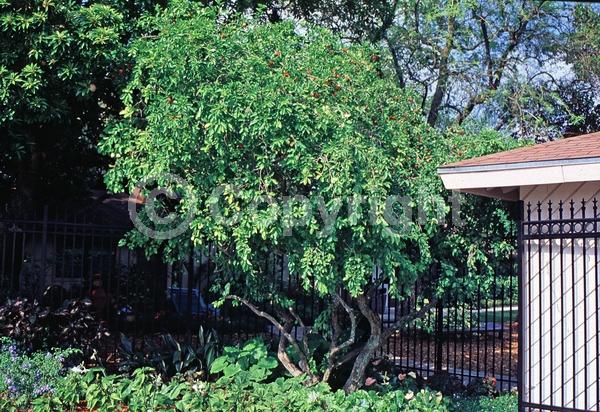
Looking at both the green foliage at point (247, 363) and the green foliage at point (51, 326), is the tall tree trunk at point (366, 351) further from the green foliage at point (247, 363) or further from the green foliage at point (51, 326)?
the green foliage at point (51, 326)

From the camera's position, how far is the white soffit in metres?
Answer: 6.83

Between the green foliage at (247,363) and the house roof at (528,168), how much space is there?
3230 mm

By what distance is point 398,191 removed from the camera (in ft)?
26.3

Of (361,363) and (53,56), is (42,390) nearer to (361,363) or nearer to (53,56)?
(361,363)

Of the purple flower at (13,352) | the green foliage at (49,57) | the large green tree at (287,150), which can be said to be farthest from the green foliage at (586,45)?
the purple flower at (13,352)

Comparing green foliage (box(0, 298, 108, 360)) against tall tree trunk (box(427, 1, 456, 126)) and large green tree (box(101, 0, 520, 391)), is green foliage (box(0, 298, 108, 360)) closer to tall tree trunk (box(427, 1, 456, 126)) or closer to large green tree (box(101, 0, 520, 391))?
large green tree (box(101, 0, 520, 391))

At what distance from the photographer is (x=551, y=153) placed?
7363mm

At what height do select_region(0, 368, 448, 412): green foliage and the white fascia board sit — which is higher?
the white fascia board

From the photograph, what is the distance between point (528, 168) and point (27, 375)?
5911 mm

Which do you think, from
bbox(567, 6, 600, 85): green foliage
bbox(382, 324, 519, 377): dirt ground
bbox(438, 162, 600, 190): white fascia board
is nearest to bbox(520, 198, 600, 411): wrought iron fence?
bbox(438, 162, 600, 190): white fascia board

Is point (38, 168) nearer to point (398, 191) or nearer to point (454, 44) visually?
point (398, 191)

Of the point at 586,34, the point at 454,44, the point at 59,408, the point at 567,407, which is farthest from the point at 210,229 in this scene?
the point at 586,34

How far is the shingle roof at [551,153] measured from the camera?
7.02 m

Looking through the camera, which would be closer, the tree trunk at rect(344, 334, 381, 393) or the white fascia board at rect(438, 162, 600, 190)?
the white fascia board at rect(438, 162, 600, 190)
